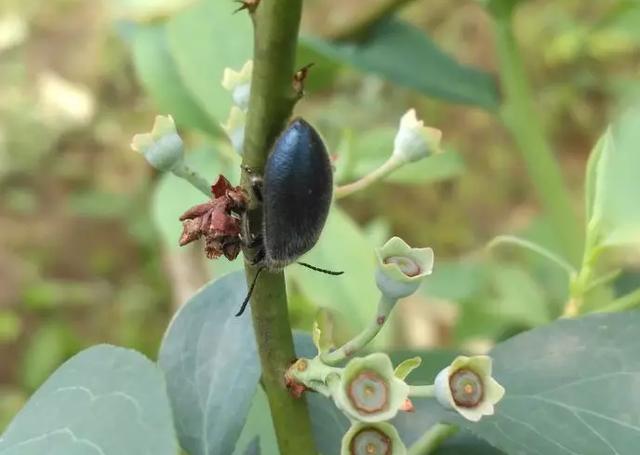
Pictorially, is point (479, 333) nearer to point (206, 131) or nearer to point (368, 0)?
point (206, 131)

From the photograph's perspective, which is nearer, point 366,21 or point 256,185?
point 256,185

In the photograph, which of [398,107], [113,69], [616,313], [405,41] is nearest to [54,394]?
[616,313]

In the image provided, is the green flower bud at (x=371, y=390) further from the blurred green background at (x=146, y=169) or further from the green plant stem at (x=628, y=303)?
the blurred green background at (x=146, y=169)

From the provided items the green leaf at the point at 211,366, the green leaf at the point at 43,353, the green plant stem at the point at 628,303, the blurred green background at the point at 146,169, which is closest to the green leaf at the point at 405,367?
the green leaf at the point at 211,366

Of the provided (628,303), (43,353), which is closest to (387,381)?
(628,303)

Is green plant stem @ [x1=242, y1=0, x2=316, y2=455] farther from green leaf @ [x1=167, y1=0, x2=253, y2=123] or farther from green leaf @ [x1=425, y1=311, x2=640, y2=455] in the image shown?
green leaf @ [x1=167, y1=0, x2=253, y2=123]

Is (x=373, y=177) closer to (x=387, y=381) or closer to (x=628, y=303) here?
(x=387, y=381)
